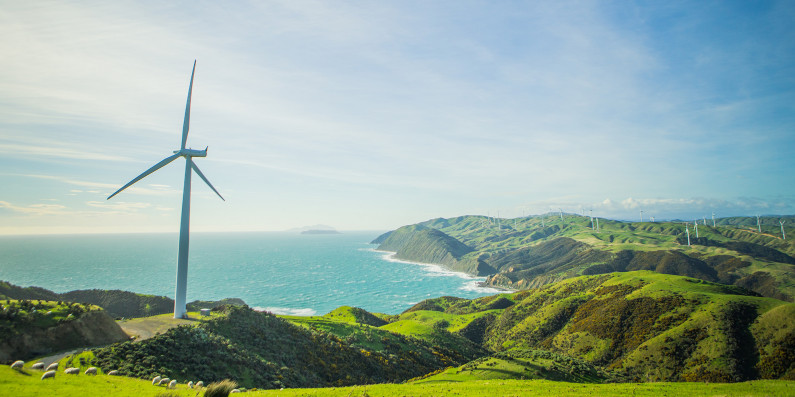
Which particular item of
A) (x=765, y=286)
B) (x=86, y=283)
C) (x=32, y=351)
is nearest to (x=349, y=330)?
(x=32, y=351)

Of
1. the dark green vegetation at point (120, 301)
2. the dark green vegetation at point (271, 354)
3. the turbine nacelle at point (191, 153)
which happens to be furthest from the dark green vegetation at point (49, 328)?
the dark green vegetation at point (120, 301)

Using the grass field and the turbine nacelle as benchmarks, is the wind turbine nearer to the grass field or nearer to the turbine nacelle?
the turbine nacelle

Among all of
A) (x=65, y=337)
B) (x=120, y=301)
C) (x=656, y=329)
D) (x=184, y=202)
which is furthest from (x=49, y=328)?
(x=656, y=329)

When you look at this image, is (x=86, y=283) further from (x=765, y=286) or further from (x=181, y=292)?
(x=765, y=286)

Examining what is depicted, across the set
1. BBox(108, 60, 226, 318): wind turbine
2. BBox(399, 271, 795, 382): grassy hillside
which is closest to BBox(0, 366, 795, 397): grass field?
BBox(108, 60, 226, 318): wind turbine

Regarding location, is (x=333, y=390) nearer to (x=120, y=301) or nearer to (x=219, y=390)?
(x=219, y=390)

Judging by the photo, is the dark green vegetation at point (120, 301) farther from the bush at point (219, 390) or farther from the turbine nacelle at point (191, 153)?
the bush at point (219, 390)
